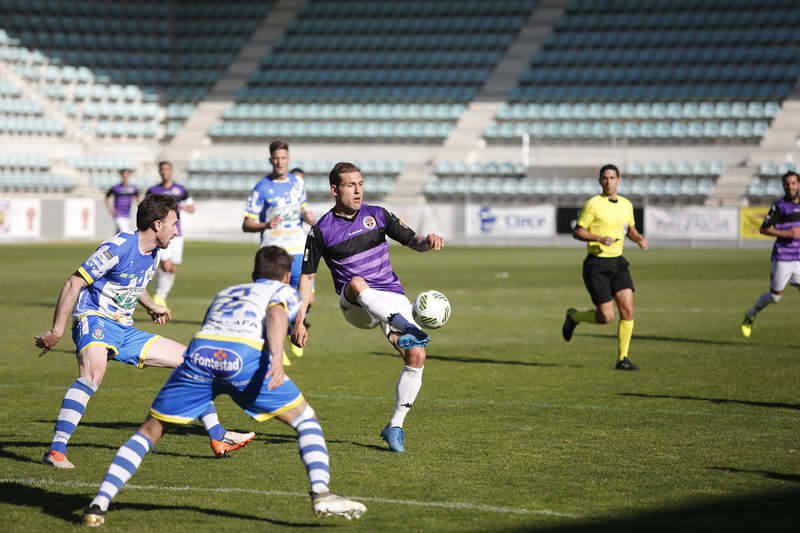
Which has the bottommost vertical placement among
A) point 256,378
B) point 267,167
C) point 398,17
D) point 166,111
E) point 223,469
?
point 223,469

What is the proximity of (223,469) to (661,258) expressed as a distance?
2762 centimetres

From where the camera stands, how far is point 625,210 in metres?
11.2

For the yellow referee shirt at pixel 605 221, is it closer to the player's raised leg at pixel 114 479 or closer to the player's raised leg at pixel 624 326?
the player's raised leg at pixel 624 326

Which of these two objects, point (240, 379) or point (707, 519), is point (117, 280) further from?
point (707, 519)

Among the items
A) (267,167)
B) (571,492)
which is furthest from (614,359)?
(267,167)

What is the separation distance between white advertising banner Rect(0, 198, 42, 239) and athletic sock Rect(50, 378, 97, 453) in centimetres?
3579

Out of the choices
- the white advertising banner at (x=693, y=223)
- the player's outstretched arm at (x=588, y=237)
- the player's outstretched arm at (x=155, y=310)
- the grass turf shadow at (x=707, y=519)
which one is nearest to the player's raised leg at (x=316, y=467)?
the grass turf shadow at (x=707, y=519)

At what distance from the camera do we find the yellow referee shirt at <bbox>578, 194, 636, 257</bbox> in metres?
11.1

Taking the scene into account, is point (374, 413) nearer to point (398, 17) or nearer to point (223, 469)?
point (223, 469)

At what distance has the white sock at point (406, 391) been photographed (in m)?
7.05

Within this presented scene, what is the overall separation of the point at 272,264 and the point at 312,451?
97 centimetres

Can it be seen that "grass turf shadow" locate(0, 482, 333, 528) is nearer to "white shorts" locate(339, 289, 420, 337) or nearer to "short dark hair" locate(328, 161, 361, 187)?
"white shorts" locate(339, 289, 420, 337)

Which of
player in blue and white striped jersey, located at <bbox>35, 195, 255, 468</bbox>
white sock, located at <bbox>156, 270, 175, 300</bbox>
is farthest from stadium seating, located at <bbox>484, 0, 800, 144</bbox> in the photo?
player in blue and white striped jersey, located at <bbox>35, 195, 255, 468</bbox>

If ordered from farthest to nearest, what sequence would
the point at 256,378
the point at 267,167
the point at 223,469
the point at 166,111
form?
the point at 166,111 → the point at 267,167 → the point at 223,469 → the point at 256,378
